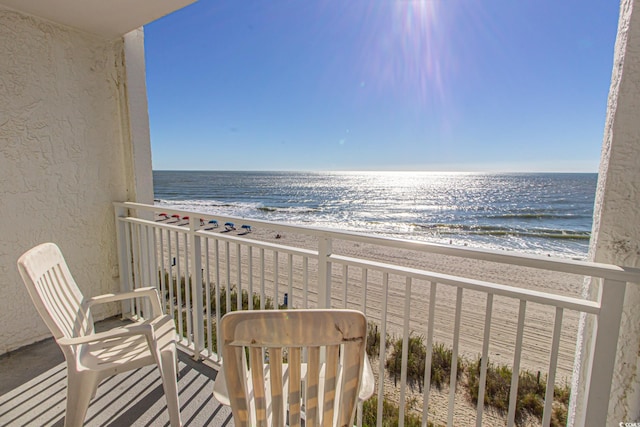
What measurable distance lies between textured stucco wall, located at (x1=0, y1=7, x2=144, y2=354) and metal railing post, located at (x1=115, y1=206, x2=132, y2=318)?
0.27 feet

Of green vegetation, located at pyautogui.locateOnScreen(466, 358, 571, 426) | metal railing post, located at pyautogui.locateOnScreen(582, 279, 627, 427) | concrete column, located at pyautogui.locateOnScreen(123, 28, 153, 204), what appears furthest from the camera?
concrete column, located at pyautogui.locateOnScreen(123, 28, 153, 204)

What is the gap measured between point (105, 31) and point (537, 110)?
29.3 metres

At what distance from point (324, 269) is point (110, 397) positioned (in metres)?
1.57

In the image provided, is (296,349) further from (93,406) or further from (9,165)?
(9,165)

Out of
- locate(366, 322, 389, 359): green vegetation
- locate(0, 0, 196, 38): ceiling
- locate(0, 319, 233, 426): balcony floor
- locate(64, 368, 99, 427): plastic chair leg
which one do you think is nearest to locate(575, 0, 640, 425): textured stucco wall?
locate(0, 319, 233, 426): balcony floor

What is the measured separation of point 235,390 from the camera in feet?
2.79

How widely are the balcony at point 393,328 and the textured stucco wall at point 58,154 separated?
20cm

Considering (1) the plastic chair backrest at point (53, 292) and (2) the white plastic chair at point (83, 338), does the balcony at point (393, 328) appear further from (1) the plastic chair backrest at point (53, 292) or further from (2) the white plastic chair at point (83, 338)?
(1) the plastic chair backrest at point (53, 292)

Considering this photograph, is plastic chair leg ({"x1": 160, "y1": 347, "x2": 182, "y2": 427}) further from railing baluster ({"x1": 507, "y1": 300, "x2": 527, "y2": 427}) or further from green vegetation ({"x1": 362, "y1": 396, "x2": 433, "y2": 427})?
railing baluster ({"x1": 507, "y1": 300, "x2": 527, "y2": 427})

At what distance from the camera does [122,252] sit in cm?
287

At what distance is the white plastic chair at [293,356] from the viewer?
0.81 metres

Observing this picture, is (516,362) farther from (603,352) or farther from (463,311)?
(463,311)

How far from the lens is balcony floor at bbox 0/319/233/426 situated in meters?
1.69

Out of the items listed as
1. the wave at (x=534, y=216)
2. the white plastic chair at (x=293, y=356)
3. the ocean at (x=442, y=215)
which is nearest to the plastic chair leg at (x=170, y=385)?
the white plastic chair at (x=293, y=356)
